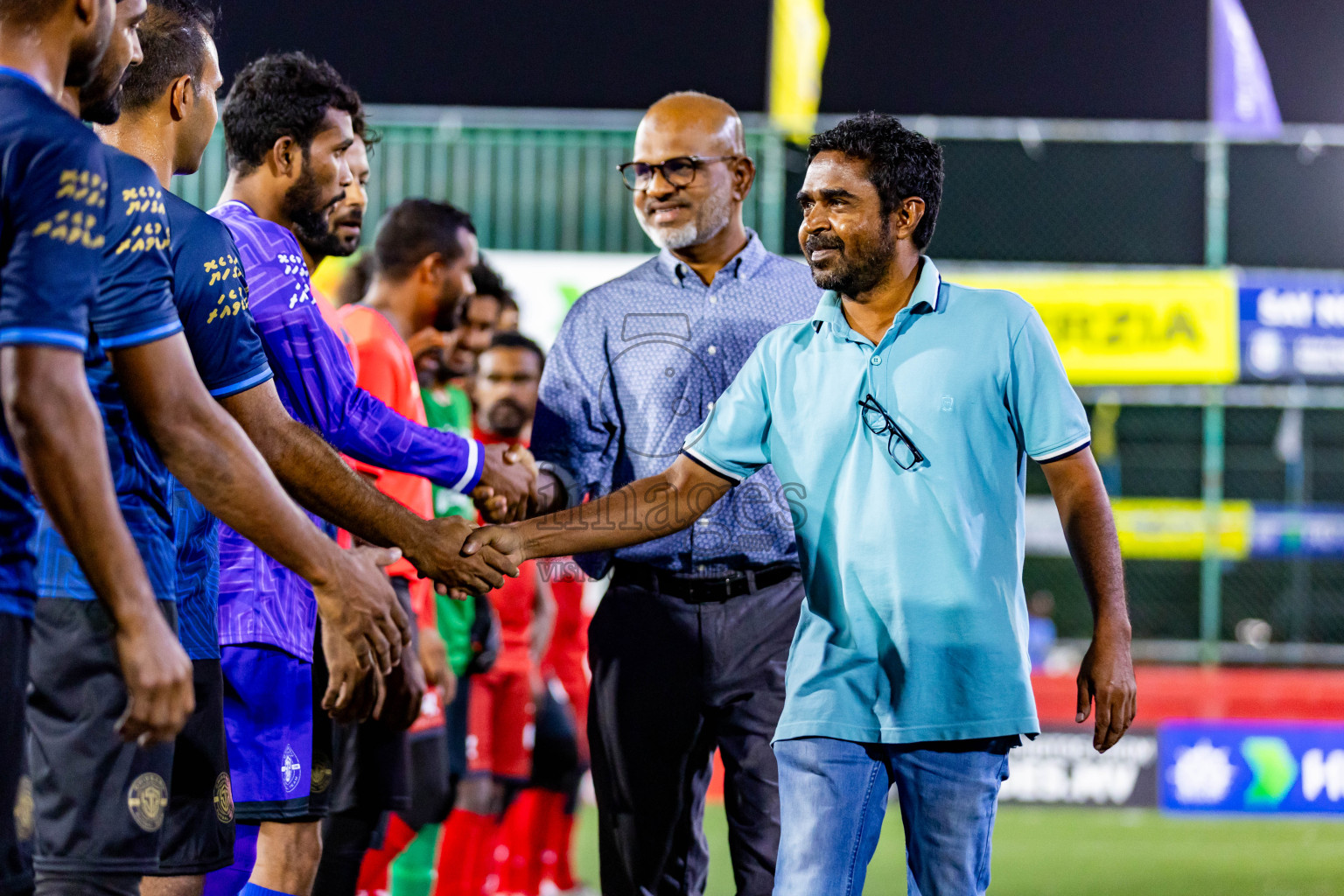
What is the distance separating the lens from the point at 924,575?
112 inches

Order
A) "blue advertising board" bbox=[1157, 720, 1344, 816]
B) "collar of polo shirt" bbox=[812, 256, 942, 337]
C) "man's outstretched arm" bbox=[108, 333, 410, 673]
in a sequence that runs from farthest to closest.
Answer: "blue advertising board" bbox=[1157, 720, 1344, 816], "collar of polo shirt" bbox=[812, 256, 942, 337], "man's outstretched arm" bbox=[108, 333, 410, 673]

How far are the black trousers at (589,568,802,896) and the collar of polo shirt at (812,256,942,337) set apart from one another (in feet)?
2.84

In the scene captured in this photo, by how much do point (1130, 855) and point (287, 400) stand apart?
5.83 meters

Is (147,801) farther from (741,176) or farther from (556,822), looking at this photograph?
(556,822)

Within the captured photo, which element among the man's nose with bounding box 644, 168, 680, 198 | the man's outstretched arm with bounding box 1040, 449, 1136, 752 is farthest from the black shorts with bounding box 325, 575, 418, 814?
the man's outstretched arm with bounding box 1040, 449, 1136, 752

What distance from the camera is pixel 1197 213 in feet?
72.4

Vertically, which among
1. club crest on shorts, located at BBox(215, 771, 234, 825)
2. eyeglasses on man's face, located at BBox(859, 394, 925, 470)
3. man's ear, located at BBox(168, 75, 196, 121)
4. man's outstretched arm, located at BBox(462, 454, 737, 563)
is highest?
man's ear, located at BBox(168, 75, 196, 121)

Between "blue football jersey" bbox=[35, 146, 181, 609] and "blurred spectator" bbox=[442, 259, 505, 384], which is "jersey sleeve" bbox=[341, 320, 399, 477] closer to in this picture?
"blurred spectator" bbox=[442, 259, 505, 384]

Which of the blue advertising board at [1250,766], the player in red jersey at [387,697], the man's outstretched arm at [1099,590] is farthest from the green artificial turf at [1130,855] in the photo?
the man's outstretched arm at [1099,590]

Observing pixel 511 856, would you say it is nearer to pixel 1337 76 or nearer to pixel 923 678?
pixel 923 678

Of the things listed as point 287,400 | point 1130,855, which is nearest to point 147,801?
point 287,400

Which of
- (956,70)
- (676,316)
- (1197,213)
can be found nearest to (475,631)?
(676,316)

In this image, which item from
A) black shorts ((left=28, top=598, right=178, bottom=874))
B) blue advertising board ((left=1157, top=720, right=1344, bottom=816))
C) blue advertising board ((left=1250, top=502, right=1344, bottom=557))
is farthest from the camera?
blue advertising board ((left=1250, top=502, right=1344, bottom=557))

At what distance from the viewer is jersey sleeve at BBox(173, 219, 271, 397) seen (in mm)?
2477
